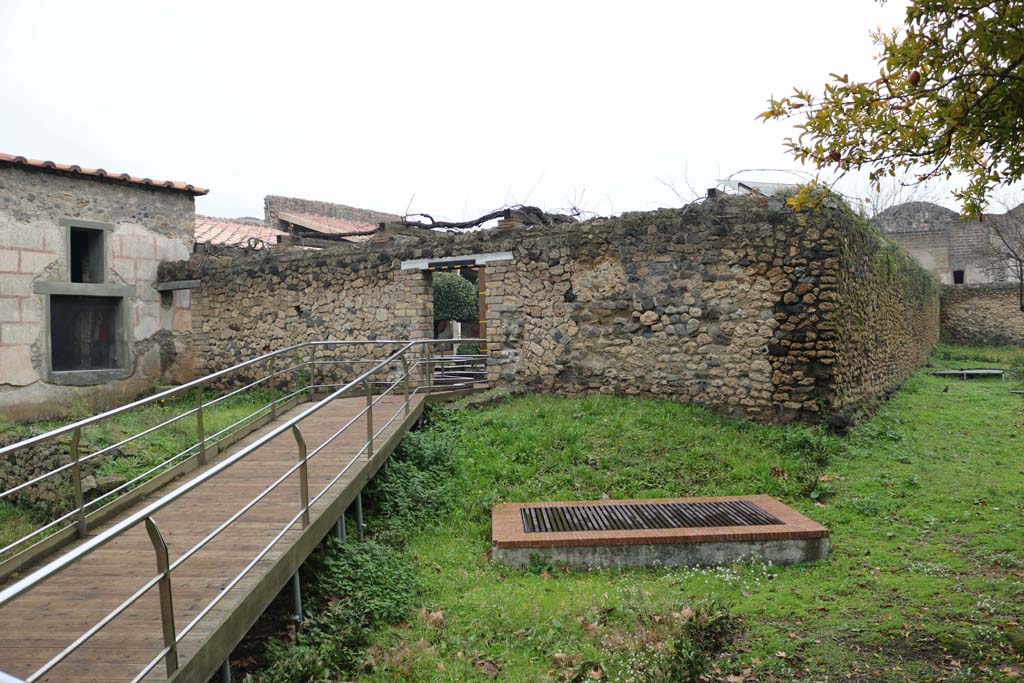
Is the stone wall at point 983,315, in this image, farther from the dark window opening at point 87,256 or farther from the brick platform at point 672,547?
the dark window opening at point 87,256

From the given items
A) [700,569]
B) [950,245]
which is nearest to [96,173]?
[700,569]

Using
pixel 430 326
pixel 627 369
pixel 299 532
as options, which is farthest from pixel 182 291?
pixel 299 532

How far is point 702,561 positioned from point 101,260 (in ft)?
40.5

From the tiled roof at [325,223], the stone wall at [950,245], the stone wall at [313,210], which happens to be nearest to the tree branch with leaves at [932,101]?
the tiled roof at [325,223]

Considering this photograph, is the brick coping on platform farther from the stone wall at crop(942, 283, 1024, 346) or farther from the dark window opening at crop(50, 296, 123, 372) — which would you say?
the stone wall at crop(942, 283, 1024, 346)

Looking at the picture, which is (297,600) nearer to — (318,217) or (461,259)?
(461,259)

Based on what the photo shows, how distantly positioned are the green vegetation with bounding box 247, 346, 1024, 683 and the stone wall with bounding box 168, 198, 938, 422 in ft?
2.01

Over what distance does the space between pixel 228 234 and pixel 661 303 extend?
1134cm

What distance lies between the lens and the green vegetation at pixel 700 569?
4.31m

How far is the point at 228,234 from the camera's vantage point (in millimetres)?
16562

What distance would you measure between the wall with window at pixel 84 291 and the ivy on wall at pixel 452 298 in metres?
6.78

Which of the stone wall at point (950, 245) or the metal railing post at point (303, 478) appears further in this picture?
the stone wall at point (950, 245)

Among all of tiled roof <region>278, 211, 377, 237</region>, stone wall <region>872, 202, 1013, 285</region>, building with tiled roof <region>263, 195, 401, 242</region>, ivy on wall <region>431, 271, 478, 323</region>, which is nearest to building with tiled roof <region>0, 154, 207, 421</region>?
building with tiled roof <region>263, 195, 401, 242</region>

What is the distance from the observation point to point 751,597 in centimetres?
529
